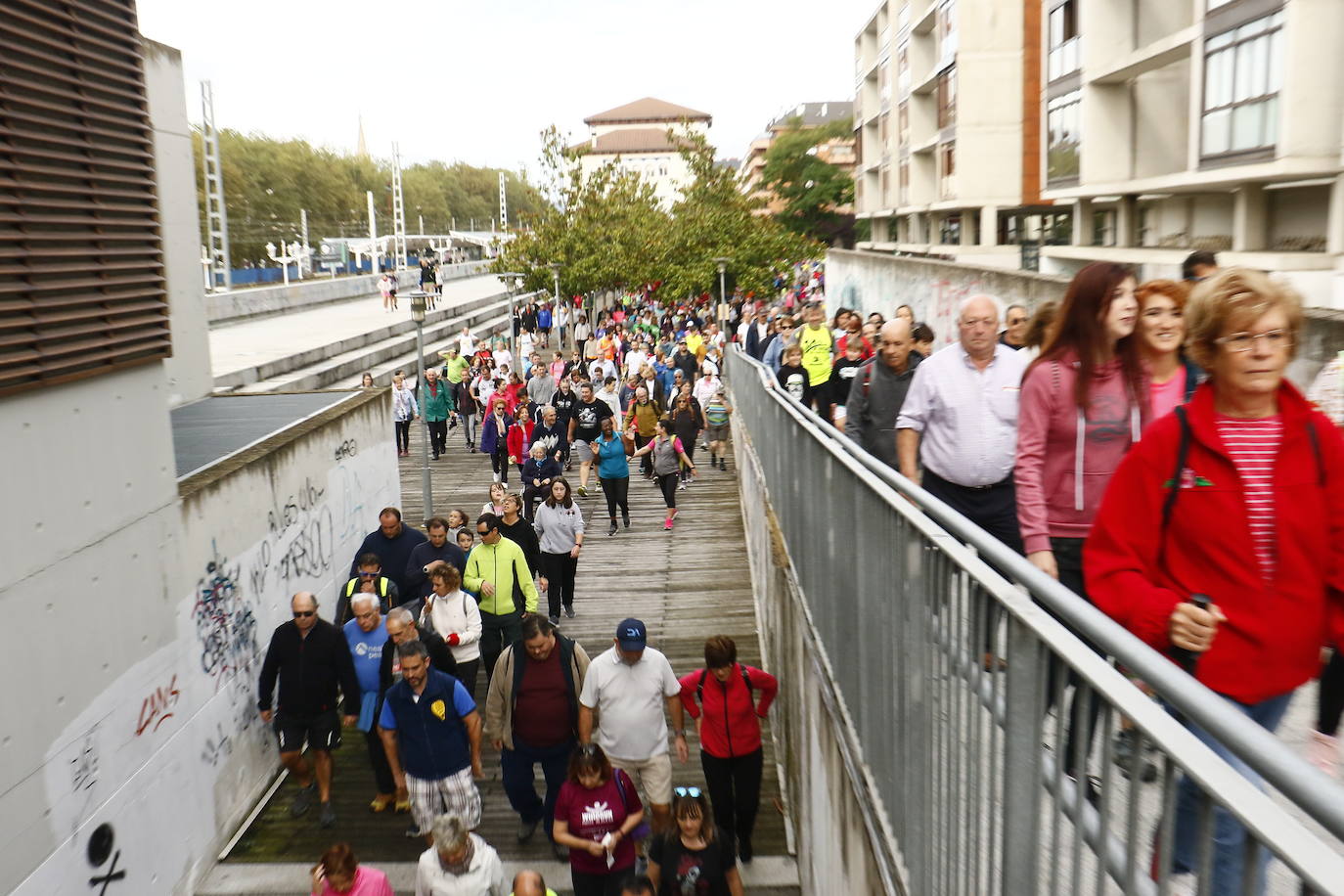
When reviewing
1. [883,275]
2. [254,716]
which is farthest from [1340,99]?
[254,716]

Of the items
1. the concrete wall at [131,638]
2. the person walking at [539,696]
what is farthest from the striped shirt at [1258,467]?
the concrete wall at [131,638]

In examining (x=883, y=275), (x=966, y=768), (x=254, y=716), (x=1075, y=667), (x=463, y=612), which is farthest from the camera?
(x=883, y=275)

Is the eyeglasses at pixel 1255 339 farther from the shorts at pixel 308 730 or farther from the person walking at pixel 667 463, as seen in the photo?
the person walking at pixel 667 463

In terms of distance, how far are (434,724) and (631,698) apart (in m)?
1.35

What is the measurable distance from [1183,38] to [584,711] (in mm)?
21037

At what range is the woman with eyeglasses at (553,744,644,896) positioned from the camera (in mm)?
6828

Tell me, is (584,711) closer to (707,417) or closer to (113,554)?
(113,554)

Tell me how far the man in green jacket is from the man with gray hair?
3.75 metres

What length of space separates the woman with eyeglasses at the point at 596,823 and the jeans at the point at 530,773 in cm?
71

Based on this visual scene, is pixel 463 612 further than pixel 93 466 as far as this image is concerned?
Yes

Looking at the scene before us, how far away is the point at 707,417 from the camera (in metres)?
20.2

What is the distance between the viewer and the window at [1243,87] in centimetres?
1936

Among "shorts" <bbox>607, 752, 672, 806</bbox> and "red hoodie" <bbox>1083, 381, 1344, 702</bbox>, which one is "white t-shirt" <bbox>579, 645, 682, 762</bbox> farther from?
"red hoodie" <bbox>1083, 381, 1344, 702</bbox>

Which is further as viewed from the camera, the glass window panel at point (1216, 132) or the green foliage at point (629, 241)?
the green foliage at point (629, 241)
